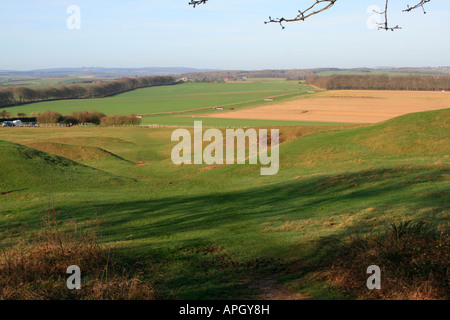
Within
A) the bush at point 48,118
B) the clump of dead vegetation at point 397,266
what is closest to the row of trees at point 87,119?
the bush at point 48,118

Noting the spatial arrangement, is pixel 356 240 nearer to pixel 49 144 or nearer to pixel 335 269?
pixel 335 269

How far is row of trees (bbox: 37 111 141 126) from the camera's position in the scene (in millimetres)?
95375

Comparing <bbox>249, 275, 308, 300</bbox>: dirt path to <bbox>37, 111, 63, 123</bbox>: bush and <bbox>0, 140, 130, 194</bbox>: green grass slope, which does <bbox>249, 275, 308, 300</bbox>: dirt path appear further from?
<bbox>37, 111, 63, 123</bbox>: bush

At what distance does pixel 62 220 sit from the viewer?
15641mm

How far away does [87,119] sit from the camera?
101 meters

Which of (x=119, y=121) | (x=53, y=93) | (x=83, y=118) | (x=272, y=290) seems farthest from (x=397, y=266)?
(x=53, y=93)

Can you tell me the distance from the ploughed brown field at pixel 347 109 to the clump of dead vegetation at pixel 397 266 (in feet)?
257

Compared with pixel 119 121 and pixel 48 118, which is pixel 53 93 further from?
pixel 119 121

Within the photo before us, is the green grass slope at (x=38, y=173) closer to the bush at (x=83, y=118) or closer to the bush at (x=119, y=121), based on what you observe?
the bush at (x=119, y=121)

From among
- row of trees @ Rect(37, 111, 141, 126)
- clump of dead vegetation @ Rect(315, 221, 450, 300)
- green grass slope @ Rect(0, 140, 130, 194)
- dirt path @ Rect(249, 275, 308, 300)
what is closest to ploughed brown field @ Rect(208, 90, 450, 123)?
row of trees @ Rect(37, 111, 141, 126)

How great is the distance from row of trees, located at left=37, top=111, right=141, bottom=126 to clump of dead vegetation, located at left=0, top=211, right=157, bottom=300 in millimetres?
88123

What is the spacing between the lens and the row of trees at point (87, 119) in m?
95.4

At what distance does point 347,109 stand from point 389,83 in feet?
226
